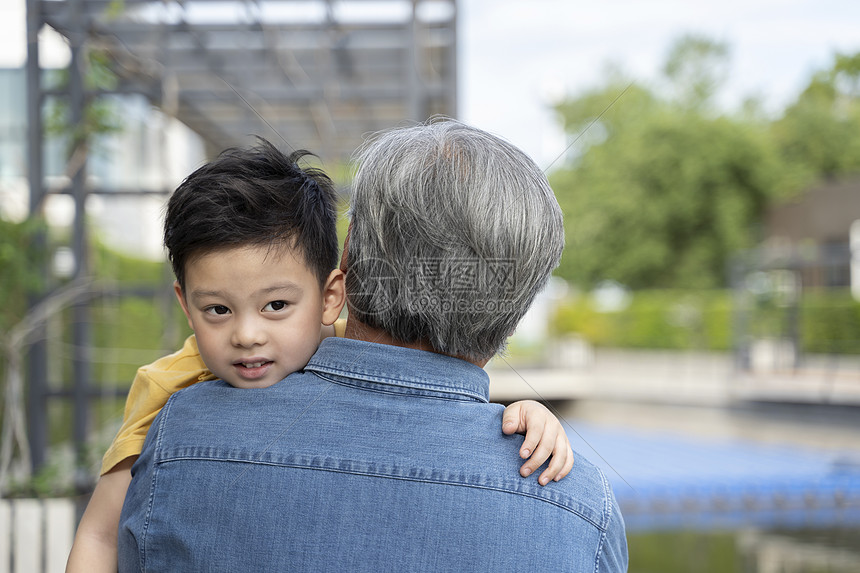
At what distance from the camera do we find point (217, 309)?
94 centimetres

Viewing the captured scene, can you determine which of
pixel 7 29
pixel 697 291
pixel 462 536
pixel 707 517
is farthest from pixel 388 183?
pixel 697 291

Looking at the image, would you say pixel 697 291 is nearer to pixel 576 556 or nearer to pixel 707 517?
pixel 707 517

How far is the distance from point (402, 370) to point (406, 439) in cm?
8

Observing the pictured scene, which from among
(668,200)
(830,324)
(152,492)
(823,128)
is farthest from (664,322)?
(152,492)

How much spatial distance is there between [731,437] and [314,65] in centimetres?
748

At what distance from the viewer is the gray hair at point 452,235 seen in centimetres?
74

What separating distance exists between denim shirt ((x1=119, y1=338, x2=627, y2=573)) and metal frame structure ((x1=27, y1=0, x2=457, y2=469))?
264 centimetres

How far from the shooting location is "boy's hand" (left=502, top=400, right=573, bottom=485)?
0.75m

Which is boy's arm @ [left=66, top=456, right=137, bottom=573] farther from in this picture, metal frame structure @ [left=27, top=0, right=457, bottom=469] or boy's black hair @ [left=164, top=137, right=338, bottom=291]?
metal frame structure @ [left=27, top=0, right=457, bottom=469]

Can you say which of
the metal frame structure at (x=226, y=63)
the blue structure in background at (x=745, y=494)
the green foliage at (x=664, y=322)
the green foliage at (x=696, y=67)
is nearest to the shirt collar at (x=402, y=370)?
the metal frame structure at (x=226, y=63)

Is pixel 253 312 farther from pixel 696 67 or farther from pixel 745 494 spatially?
pixel 696 67

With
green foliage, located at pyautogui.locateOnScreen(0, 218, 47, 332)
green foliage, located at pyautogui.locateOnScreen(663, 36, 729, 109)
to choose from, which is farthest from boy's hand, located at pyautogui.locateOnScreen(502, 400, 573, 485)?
green foliage, located at pyautogui.locateOnScreen(663, 36, 729, 109)

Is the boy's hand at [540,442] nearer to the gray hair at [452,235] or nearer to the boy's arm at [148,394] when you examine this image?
the gray hair at [452,235]

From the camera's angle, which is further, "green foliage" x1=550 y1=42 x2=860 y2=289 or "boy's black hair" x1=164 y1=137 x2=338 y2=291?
"green foliage" x1=550 y1=42 x2=860 y2=289
